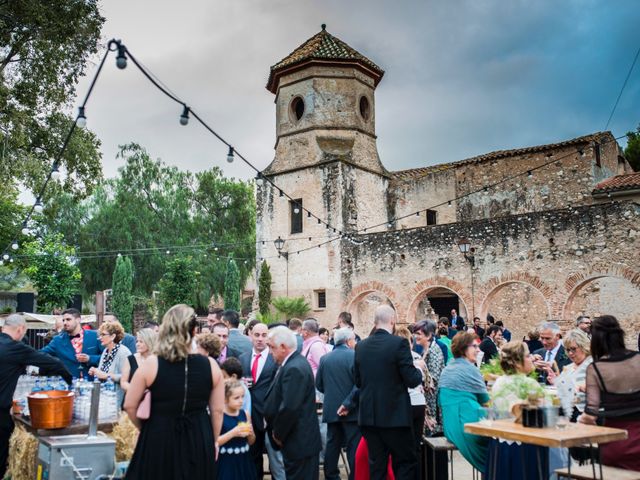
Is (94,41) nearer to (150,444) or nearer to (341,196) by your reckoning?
(341,196)

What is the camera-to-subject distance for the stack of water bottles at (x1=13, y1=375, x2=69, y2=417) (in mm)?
6145

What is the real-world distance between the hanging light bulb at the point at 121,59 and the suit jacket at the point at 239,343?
11.9 feet

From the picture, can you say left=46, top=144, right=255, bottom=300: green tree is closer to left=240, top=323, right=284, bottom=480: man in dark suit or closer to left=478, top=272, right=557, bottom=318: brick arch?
left=478, top=272, right=557, bottom=318: brick arch

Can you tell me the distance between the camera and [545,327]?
771 cm

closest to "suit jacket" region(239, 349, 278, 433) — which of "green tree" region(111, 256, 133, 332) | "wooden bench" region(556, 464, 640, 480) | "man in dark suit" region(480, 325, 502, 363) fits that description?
"wooden bench" region(556, 464, 640, 480)

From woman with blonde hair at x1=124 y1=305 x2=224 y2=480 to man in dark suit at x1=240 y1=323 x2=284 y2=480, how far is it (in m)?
1.87

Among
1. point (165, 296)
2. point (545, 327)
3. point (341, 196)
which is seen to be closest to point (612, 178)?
point (341, 196)

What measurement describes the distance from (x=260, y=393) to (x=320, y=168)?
720 inches

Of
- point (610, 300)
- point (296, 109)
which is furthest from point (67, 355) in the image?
point (610, 300)

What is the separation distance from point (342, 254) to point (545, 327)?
50.6 feet

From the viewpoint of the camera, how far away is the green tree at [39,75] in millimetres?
15875

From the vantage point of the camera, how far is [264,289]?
2431 centimetres

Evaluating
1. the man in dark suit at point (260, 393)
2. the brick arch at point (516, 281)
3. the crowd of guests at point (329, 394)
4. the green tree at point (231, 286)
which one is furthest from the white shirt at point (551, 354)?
the green tree at point (231, 286)

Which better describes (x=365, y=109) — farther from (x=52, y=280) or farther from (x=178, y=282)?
(x=52, y=280)
